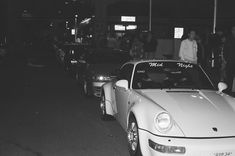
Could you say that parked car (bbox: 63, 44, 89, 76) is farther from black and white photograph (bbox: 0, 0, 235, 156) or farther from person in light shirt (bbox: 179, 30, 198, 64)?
person in light shirt (bbox: 179, 30, 198, 64)

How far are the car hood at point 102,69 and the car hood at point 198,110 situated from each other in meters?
5.10

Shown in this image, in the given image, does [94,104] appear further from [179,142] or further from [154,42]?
[179,142]

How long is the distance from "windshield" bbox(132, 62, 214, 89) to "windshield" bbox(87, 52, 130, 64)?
556 centimetres

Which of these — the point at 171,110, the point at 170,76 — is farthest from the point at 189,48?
the point at 171,110

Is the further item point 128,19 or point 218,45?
point 128,19

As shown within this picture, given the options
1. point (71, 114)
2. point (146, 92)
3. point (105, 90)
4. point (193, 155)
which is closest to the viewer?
point (193, 155)

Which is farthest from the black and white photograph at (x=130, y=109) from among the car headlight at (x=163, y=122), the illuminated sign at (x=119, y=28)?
the illuminated sign at (x=119, y=28)

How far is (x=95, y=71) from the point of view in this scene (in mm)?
Answer: 11523

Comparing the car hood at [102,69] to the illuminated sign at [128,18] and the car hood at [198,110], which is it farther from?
the illuminated sign at [128,18]

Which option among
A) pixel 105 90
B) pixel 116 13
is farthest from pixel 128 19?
pixel 105 90

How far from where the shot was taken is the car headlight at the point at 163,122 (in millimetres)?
5215

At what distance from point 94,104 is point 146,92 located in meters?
5.06

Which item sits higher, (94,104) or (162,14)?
(162,14)

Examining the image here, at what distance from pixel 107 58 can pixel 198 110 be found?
24.8ft
